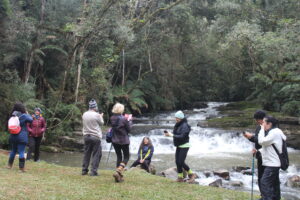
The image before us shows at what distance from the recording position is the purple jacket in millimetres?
7488

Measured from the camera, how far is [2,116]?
16.2 m

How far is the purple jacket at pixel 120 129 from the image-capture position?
24.6ft

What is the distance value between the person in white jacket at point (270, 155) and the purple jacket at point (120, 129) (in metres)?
2.87

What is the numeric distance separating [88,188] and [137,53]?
22468mm

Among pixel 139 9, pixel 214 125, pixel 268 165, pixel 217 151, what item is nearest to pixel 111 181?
pixel 268 165

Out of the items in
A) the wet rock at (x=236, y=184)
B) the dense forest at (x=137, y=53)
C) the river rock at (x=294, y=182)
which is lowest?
the wet rock at (x=236, y=184)

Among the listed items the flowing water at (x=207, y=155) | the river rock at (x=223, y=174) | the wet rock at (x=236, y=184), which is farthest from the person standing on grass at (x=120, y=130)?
the river rock at (x=223, y=174)

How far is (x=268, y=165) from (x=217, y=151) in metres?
13.0

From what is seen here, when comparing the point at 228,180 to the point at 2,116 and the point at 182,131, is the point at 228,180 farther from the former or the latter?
the point at 2,116

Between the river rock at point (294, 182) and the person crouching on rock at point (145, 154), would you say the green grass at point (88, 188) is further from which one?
the river rock at point (294, 182)

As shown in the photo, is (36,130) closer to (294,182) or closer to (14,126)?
(14,126)

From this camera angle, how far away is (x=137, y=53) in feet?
93.0

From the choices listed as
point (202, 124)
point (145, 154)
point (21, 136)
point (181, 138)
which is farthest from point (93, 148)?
point (202, 124)

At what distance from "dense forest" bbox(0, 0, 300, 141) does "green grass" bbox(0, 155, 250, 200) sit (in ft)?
29.7
